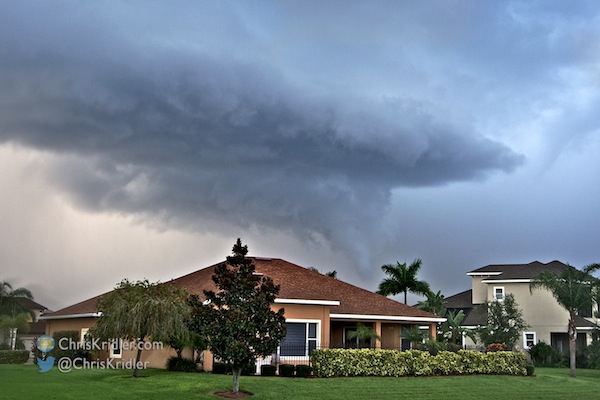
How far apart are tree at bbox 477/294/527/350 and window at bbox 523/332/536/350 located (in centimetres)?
319

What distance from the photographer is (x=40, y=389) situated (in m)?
28.2

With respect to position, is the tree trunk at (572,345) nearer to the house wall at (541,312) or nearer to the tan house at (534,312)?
the tan house at (534,312)

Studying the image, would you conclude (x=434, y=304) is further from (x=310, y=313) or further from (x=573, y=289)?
(x=310, y=313)

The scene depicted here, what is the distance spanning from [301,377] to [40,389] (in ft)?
39.0

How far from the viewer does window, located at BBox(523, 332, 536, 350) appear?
207 feet

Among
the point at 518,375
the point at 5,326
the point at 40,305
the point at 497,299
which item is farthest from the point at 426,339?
the point at 40,305

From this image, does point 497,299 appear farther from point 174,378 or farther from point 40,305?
point 40,305

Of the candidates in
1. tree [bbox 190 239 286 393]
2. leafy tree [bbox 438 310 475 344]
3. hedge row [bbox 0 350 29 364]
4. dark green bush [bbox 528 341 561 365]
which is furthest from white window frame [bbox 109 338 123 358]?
dark green bush [bbox 528 341 561 365]

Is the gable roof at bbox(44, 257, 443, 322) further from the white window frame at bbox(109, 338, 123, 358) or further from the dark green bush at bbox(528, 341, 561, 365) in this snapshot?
the dark green bush at bbox(528, 341, 561, 365)

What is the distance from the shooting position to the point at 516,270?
67500mm

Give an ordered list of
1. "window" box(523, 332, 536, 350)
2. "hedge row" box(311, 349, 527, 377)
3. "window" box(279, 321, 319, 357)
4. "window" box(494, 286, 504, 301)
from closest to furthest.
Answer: "hedge row" box(311, 349, 527, 377), "window" box(279, 321, 319, 357), "window" box(523, 332, 536, 350), "window" box(494, 286, 504, 301)

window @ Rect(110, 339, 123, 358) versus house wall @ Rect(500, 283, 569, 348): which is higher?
house wall @ Rect(500, 283, 569, 348)

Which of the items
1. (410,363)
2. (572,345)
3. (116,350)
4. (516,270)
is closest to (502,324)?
(516,270)

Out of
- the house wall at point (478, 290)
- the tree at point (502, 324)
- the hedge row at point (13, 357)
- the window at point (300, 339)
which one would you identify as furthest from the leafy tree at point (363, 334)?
the house wall at point (478, 290)
